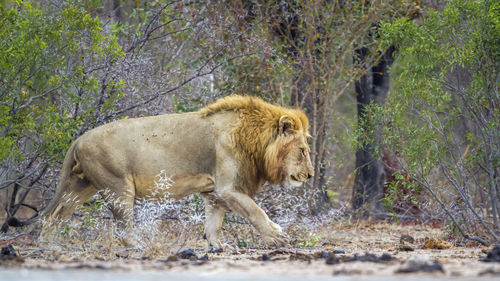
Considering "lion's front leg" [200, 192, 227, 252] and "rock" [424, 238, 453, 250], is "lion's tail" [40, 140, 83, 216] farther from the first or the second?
"rock" [424, 238, 453, 250]

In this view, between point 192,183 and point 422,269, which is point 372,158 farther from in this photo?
point 422,269

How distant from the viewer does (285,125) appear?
7.46m

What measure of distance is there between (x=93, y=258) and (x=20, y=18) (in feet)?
9.29

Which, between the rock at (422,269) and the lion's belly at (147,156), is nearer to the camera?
the rock at (422,269)

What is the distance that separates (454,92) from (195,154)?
3148 millimetres

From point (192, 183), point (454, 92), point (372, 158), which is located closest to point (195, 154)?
point (192, 183)

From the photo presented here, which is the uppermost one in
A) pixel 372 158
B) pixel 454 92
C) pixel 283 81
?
pixel 283 81

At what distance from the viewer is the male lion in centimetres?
728

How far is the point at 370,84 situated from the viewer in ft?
42.6

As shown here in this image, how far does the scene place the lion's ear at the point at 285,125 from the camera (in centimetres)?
740

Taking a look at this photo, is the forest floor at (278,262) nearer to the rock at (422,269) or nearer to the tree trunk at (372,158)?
the rock at (422,269)

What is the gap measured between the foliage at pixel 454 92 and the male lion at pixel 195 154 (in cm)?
145

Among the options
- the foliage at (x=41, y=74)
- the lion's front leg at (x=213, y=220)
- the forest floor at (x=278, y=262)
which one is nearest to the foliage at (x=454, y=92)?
the forest floor at (x=278, y=262)

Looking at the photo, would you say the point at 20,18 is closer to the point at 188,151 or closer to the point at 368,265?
the point at 188,151
